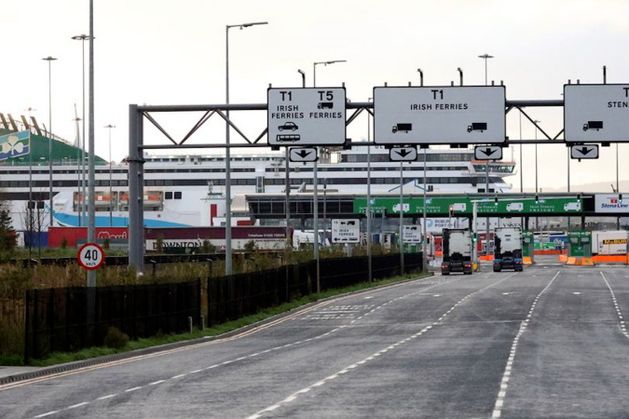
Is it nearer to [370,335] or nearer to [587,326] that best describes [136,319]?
[370,335]

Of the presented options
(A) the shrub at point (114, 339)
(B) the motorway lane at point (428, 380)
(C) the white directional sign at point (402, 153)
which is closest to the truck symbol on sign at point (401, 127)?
(C) the white directional sign at point (402, 153)

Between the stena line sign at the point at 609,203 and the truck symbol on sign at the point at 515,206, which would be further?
the stena line sign at the point at 609,203

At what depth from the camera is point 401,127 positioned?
133 feet

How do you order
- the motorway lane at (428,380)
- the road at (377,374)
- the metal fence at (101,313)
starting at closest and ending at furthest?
the motorway lane at (428,380), the road at (377,374), the metal fence at (101,313)

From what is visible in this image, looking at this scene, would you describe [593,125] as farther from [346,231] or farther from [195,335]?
[346,231]

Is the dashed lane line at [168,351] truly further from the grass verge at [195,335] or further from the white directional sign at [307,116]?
the white directional sign at [307,116]

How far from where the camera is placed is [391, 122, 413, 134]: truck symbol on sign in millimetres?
40656

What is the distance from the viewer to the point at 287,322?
47156 mm

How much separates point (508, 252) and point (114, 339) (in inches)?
2942

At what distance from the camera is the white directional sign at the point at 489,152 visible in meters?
41.9

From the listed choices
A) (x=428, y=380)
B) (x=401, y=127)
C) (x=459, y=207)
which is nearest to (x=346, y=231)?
(x=401, y=127)

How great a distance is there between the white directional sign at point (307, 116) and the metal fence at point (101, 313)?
19.1ft

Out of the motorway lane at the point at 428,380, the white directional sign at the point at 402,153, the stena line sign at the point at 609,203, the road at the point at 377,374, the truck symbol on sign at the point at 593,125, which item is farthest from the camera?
the stena line sign at the point at 609,203

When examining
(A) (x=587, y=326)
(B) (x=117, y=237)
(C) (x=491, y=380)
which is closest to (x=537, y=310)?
(A) (x=587, y=326)
